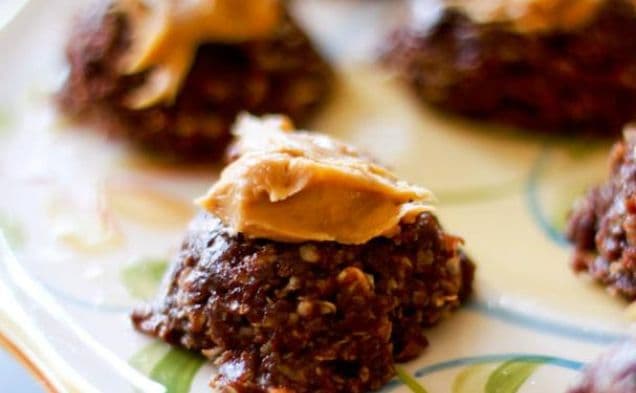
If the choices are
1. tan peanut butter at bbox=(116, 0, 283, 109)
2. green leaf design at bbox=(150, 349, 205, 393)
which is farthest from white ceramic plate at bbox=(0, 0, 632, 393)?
tan peanut butter at bbox=(116, 0, 283, 109)

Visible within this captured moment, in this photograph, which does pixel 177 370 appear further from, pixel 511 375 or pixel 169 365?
pixel 511 375

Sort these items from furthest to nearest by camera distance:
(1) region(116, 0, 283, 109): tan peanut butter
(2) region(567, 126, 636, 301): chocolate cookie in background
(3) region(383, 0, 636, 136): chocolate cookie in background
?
(3) region(383, 0, 636, 136): chocolate cookie in background, (1) region(116, 0, 283, 109): tan peanut butter, (2) region(567, 126, 636, 301): chocolate cookie in background

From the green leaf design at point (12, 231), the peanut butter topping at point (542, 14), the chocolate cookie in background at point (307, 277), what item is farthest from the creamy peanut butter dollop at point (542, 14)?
the green leaf design at point (12, 231)

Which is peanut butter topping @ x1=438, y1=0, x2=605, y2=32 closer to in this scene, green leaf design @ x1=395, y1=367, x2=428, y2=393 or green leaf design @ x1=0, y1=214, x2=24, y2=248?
green leaf design @ x1=395, y1=367, x2=428, y2=393

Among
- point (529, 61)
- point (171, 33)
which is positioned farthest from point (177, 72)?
point (529, 61)

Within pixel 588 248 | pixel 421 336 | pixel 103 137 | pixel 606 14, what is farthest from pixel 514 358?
pixel 103 137

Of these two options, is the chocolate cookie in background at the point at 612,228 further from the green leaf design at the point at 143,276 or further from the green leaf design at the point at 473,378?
the green leaf design at the point at 143,276

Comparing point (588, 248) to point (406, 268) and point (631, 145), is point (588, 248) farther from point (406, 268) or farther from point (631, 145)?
point (406, 268)
